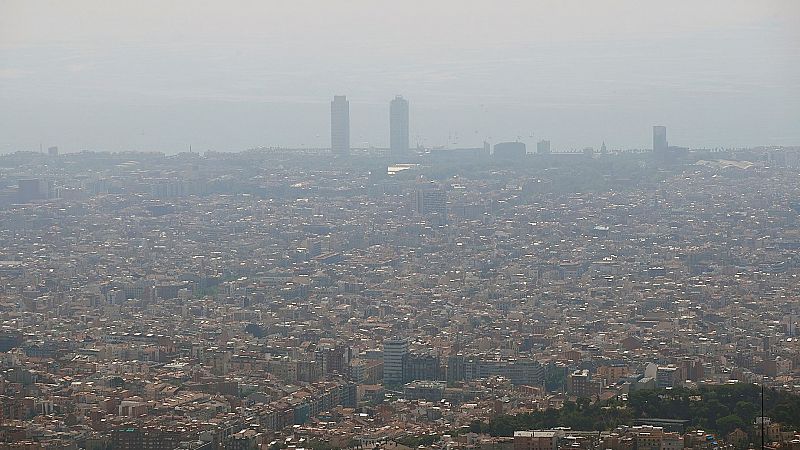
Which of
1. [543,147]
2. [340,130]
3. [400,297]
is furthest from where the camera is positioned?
[340,130]

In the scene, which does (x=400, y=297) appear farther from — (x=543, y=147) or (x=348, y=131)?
(x=348, y=131)

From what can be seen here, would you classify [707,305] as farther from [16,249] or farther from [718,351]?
[16,249]

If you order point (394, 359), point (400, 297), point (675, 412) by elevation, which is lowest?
point (400, 297)

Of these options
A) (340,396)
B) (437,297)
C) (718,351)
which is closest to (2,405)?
(340,396)

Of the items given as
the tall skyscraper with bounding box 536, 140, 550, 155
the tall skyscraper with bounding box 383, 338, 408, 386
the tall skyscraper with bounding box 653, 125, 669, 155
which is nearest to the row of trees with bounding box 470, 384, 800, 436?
the tall skyscraper with bounding box 383, 338, 408, 386

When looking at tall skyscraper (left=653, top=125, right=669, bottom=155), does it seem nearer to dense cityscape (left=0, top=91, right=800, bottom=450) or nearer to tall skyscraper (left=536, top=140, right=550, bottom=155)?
dense cityscape (left=0, top=91, right=800, bottom=450)

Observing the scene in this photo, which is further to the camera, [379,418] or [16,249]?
[16,249]

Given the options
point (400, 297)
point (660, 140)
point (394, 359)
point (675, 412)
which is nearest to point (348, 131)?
point (660, 140)
